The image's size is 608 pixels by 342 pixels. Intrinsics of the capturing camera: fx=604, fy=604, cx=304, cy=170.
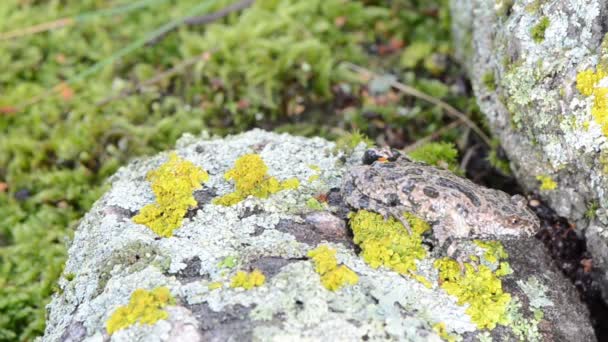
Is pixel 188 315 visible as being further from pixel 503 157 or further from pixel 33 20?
pixel 33 20

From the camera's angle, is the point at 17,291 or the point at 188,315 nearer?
the point at 188,315

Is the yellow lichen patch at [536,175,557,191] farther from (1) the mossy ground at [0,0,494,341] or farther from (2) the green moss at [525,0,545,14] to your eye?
(1) the mossy ground at [0,0,494,341]

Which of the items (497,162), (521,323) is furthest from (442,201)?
(497,162)

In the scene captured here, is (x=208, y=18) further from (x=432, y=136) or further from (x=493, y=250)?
(x=493, y=250)

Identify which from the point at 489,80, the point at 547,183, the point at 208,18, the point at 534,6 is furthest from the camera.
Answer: the point at 208,18

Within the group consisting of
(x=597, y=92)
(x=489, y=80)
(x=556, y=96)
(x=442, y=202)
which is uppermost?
(x=597, y=92)

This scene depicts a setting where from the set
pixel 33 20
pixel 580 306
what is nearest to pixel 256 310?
pixel 580 306
